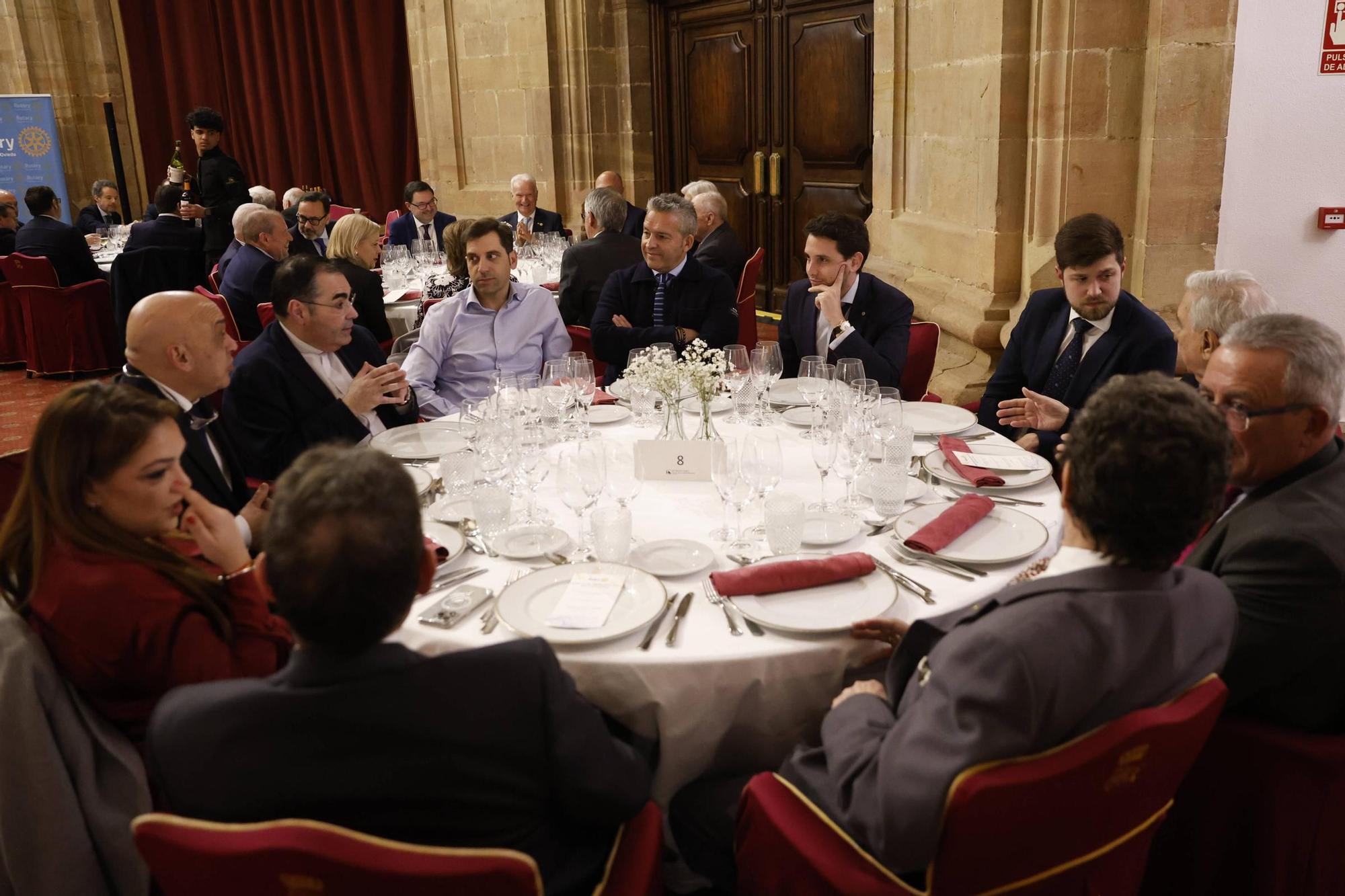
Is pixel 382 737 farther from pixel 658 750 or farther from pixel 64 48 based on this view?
pixel 64 48

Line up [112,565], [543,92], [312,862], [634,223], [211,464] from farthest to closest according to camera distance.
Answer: [543,92] < [634,223] < [211,464] < [112,565] < [312,862]

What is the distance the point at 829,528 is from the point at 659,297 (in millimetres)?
2517

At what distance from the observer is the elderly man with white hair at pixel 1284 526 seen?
67.1 inches

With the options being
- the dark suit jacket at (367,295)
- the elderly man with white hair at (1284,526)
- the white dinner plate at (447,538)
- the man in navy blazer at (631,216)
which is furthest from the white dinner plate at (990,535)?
the man in navy blazer at (631,216)

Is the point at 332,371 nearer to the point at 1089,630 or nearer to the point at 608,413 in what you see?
the point at 608,413

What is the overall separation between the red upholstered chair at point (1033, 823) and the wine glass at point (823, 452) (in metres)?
0.95

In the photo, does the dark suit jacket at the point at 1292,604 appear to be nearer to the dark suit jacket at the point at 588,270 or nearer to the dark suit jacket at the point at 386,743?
the dark suit jacket at the point at 386,743

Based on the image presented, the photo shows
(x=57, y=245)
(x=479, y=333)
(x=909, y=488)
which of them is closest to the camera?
(x=909, y=488)

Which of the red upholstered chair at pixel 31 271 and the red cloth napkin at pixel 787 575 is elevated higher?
the red upholstered chair at pixel 31 271

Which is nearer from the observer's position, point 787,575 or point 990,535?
point 787,575

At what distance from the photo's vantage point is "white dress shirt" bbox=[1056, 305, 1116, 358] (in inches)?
133

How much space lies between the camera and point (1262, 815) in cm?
179

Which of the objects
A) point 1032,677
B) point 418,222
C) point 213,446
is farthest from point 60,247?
point 1032,677

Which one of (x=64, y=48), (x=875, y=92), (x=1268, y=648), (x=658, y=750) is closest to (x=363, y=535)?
(x=658, y=750)
